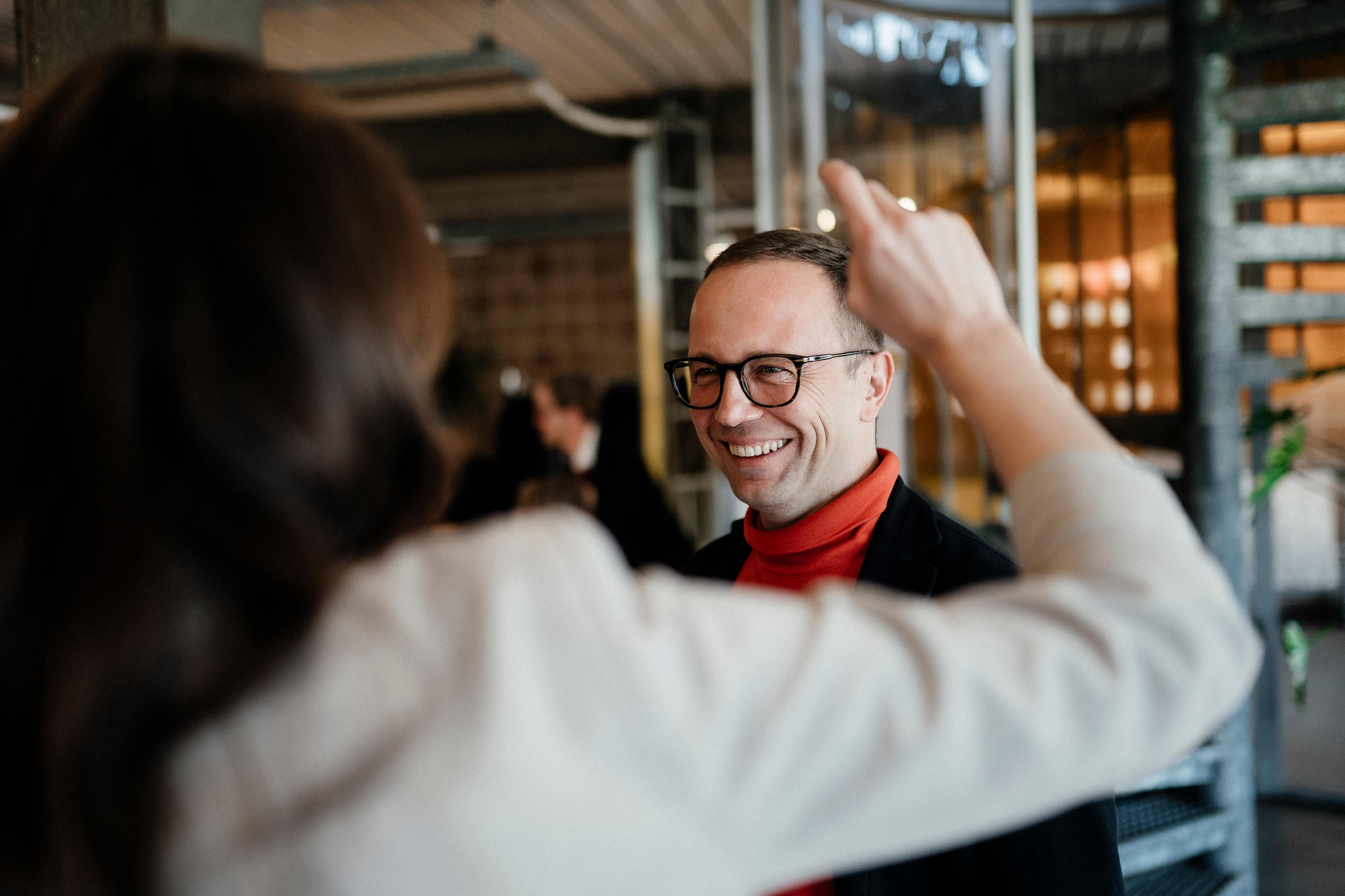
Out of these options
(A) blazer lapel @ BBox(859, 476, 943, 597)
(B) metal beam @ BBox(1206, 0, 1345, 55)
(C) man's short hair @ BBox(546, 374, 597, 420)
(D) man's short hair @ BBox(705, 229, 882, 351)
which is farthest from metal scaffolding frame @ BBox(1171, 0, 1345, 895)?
(C) man's short hair @ BBox(546, 374, 597, 420)

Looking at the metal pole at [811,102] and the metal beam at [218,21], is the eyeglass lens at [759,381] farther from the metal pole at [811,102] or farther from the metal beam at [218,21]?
the metal pole at [811,102]

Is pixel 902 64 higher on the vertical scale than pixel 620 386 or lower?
higher

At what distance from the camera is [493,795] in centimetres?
48

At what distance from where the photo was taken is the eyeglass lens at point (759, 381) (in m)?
1.64

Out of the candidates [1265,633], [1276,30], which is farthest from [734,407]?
[1265,633]

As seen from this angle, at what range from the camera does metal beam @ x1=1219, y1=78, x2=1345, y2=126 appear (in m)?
2.66

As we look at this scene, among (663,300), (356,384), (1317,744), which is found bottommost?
(1317,744)

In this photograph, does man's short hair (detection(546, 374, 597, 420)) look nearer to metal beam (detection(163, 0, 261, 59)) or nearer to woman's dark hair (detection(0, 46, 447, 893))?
metal beam (detection(163, 0, 261, 59))

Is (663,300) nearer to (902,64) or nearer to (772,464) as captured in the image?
(902,64)

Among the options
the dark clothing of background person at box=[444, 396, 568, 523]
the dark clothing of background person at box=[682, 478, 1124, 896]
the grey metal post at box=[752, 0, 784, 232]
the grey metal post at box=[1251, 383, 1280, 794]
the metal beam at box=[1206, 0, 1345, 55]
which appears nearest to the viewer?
the dark clothing of background person at box=[682, 478, 1124, 896]

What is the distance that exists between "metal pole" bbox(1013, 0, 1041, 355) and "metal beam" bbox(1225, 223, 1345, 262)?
0.52m

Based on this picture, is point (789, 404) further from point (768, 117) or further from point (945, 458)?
point (945, 458)

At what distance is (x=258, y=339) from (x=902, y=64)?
5.26 meters

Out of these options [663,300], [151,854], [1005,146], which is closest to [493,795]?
[151,854]
